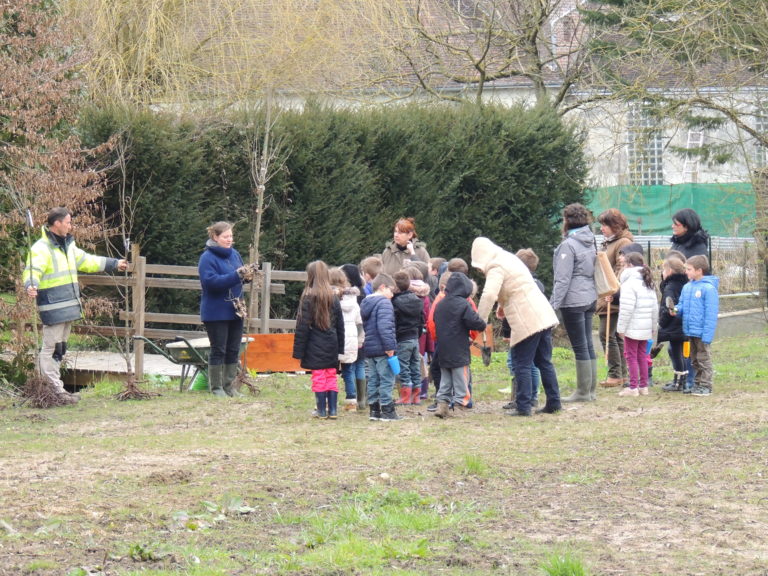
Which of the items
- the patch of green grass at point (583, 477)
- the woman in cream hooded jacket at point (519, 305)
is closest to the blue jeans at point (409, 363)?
the woman in cream hooded jacket at point (519, 305)

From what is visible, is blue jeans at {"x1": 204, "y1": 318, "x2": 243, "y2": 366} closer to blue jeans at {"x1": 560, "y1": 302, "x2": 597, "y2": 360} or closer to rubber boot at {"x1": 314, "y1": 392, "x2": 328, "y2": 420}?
rubber boot at {"x1": 314, "y1": 392, "x2": 328, "y2": 420}

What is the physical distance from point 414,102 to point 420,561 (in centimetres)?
1446

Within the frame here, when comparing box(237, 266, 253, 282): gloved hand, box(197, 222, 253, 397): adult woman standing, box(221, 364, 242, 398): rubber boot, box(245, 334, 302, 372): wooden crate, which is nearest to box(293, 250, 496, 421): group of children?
box(237, 266, 253, 282): gloved hand

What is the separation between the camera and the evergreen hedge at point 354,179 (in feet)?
51.3

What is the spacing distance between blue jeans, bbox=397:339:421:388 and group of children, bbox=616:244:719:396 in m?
2.21

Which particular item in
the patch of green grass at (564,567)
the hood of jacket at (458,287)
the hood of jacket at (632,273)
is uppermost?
the hood of jacket at (632,273)

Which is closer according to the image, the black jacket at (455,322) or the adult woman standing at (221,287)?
the black jacket at (455,322)

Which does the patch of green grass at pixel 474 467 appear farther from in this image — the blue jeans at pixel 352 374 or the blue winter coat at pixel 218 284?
the blue winter coat at pixel 218 284

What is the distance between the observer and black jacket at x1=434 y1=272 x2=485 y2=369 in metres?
10.5

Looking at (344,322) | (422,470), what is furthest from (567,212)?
(422,470)

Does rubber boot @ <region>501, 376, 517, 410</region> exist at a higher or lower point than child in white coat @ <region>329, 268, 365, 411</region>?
lower

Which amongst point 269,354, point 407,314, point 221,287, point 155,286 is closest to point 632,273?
point 407,314

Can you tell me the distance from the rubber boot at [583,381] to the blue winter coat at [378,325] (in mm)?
2141

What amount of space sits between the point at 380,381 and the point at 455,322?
0.90 m
